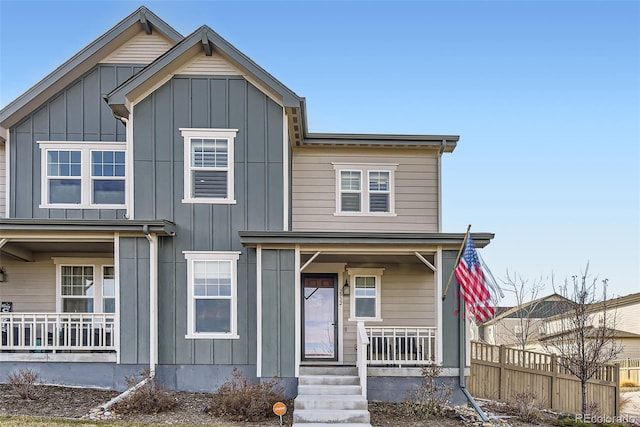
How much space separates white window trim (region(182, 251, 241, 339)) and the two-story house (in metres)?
0.03

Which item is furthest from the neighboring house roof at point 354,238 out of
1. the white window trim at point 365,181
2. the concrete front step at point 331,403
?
the concrete front step at point 331,403

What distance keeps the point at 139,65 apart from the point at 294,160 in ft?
15.0

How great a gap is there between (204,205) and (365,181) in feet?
14.7

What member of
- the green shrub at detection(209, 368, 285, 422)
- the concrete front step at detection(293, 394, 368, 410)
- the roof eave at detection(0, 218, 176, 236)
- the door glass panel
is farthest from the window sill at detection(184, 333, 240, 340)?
the door glass panel

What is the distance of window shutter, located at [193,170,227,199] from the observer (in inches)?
479

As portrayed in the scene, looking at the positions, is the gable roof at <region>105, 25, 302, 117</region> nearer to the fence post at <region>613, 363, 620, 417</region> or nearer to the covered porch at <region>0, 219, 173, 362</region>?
the covered porch at <region>0, 219, 173, 362</region>

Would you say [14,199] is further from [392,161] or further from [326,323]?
[392,161]

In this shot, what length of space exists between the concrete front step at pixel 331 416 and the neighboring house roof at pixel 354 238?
334 centimetres

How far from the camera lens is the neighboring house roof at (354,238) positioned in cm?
1125

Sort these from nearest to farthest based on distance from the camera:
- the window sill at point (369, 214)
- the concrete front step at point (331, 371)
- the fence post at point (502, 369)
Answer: the concrete front step at point (331, 371), the fence post at point (502, 369), the window sill at point (369, 214)

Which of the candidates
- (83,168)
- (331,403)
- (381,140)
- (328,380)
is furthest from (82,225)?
(381,140)

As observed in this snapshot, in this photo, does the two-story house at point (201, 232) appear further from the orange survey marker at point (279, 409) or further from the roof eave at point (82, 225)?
the orange survey marker at point (279, 409)

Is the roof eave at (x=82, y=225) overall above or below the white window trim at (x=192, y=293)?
above

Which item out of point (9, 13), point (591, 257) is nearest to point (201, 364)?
point (9, 13)
